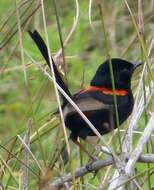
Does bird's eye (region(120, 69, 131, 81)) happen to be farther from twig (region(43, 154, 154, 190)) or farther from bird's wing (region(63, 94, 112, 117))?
twig (region(43, 154, 154, 190))

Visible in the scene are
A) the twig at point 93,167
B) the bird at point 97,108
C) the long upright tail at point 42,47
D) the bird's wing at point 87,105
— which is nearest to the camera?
the twig at point 93,167

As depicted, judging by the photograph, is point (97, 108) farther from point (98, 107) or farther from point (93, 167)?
point (93, 167)

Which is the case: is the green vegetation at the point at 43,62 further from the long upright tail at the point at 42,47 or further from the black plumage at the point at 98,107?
the long upright tail at the point at 42,47

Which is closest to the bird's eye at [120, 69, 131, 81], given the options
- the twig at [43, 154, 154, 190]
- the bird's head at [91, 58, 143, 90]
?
the bird's head at [91, 58, 143, 90]

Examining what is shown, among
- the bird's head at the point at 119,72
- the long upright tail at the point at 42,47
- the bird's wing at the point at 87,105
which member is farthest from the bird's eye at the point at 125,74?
the long upright tail at the point at 42,47

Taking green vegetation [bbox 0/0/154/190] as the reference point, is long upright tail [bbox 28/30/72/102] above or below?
above

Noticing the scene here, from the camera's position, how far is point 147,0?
6285 mm

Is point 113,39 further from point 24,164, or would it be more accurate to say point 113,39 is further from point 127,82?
point 24,164

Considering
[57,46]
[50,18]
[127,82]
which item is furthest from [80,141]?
[50,18]

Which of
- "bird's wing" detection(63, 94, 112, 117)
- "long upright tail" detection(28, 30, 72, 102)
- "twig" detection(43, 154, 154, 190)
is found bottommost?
"twig" detection(43, 154, 154, 190)

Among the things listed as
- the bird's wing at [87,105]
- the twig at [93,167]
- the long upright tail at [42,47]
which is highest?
the long upright tail at [42,47]

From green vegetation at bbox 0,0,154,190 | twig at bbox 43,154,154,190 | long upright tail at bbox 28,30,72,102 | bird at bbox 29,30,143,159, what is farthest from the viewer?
green vegetation at bbox 0,0,154,190

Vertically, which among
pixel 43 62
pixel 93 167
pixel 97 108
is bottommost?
pixel 93 167

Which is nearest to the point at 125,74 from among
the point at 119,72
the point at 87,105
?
the point at 119,72
